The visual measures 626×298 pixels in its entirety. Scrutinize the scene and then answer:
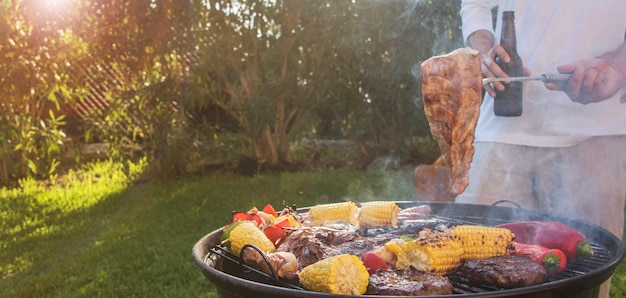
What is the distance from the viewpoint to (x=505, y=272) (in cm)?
211

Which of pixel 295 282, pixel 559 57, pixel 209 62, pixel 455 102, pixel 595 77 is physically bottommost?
pixel 295 282

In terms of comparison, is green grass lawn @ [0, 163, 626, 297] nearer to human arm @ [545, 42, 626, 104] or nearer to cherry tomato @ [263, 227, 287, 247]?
cherry tomato @ [263, 227, 287, 247]

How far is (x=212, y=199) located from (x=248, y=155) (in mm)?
1999

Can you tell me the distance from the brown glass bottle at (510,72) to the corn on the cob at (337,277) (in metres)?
1.58

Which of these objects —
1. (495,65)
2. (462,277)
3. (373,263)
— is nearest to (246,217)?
(373,263)

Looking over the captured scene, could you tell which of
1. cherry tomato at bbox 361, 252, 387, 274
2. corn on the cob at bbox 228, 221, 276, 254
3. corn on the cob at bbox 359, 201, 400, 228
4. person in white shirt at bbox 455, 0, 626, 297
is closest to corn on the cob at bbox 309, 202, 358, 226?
corn on the cob at bbox 359, 201, 400, 228

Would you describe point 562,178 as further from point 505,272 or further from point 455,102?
point 505,272

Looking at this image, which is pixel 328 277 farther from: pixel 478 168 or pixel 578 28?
pixel 578 28

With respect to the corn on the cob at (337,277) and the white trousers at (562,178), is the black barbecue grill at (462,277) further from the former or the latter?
the white trousers at (562,178)

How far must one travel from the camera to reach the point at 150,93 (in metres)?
8.73

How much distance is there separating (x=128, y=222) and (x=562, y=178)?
5171mm

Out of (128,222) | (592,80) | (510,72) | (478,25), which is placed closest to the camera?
(592,80)

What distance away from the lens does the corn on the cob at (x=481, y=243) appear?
236cm

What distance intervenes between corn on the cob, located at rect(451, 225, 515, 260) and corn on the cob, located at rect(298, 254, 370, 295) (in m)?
0.49
